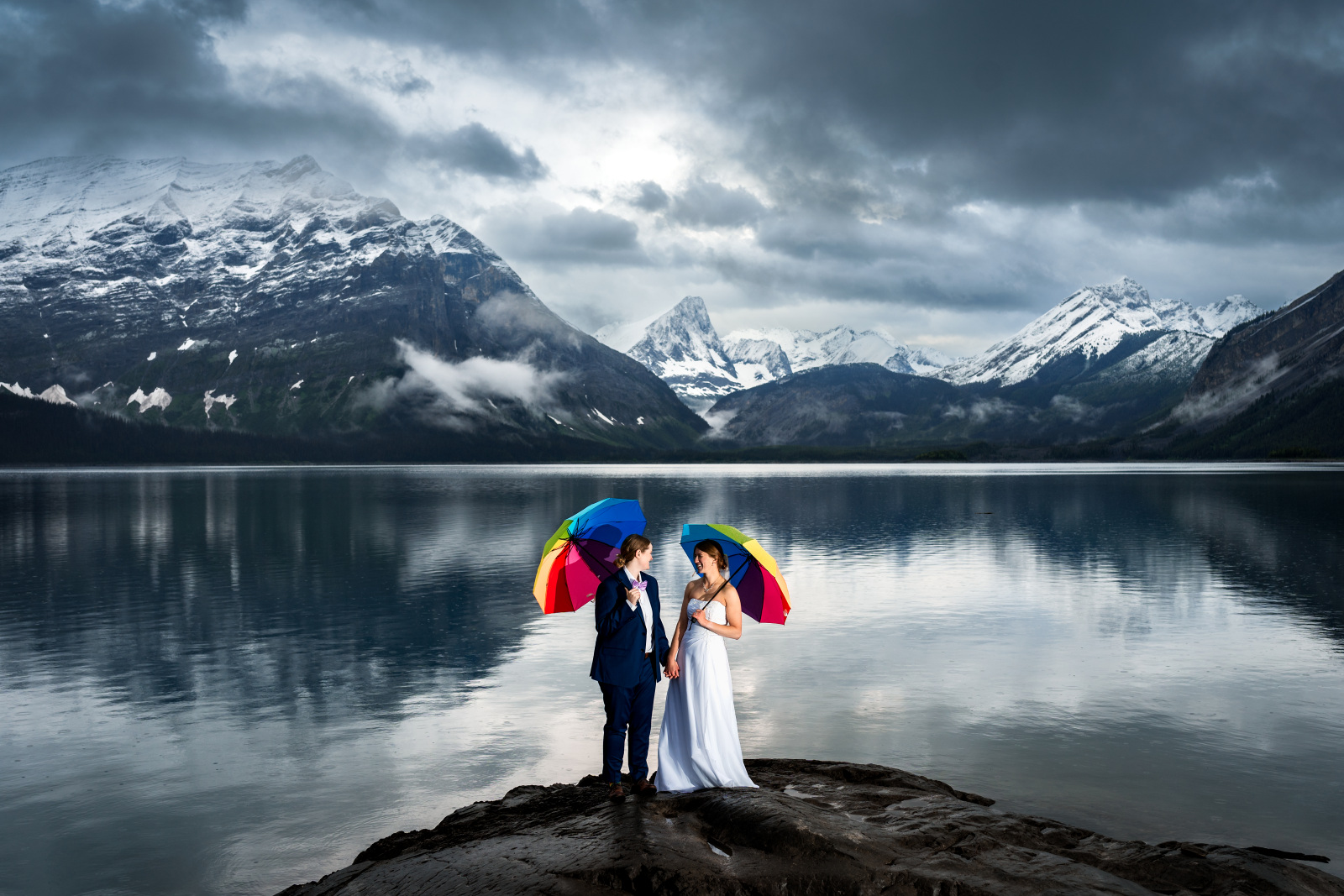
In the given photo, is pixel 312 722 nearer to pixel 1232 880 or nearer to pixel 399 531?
pixel 1232 880

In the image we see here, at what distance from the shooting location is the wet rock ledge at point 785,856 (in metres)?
11.3

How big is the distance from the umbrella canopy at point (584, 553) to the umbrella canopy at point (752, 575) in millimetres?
1204

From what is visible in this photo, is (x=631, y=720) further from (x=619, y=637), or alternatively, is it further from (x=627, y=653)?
(x=619, y=637)

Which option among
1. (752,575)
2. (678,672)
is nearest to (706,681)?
(678,672)

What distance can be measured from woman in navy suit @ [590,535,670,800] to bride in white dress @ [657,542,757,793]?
52 centimetres

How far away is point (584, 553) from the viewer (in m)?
16.2

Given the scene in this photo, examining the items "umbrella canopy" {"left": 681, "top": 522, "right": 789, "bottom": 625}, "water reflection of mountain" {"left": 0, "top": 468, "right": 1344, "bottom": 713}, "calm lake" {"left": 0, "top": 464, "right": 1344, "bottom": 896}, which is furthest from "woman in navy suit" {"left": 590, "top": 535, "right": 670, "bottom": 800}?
"water reflection of mountain" {"left": 0, "top": 468, "right": 1344, "bottom": 713}

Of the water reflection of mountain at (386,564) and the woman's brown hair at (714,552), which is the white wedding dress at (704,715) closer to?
the woman's brown hair at (714,552)

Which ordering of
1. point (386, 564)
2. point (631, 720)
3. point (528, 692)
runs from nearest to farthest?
point (631, 720) < point (528, 692) < point (386, 564)

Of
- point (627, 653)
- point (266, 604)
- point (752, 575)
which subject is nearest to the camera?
point (627, 653)

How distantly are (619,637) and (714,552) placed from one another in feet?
7.15

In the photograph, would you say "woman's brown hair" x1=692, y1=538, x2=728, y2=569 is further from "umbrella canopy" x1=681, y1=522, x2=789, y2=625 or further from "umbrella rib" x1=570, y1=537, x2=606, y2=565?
"umbrella rib" x1=570, y1=537, x2=606, y2=565

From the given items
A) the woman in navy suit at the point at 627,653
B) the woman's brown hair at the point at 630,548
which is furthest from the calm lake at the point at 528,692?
the woman's brown hair at the point at 630,548

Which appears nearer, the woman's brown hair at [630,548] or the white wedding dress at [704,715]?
the white wedding dress at [704,715]
